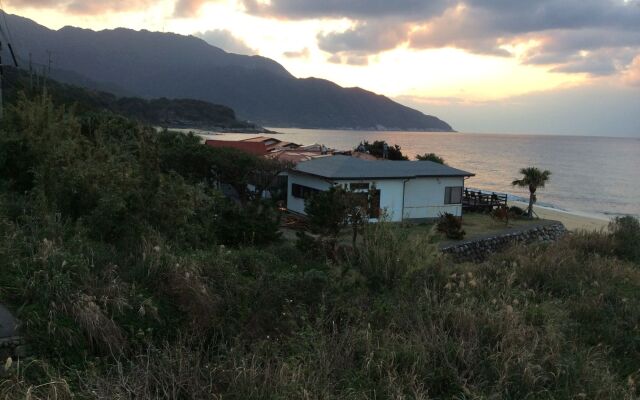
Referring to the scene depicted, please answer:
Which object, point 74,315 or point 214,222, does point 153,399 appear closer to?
point 74,315

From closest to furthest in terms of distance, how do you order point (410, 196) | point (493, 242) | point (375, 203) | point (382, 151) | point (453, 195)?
point (493, 242), point (375, 203), point (410, 196), point (453, 195), point (382, 151)

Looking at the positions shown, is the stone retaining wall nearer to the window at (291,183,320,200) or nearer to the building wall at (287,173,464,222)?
the building wall at (287,173,464,222)

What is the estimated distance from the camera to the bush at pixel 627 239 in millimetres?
13172

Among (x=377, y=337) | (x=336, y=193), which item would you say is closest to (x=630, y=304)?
(x=377, y=337)

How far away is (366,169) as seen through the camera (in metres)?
22.4

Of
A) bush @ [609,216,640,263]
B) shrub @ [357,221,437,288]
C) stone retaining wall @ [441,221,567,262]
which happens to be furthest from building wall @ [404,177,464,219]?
shrub @ [357,221,437,288]

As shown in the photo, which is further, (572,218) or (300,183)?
(572,218)

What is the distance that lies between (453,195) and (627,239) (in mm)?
10904

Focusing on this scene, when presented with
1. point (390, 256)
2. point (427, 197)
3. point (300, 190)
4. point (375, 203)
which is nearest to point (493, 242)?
point (427, 197)

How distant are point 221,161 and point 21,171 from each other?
8.63 m

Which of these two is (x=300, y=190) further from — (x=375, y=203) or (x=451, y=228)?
(x=451, y=228)

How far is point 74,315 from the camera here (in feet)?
17.0

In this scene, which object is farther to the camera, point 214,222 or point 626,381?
point 214,222

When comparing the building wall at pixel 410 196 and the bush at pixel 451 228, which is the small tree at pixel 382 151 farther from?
the bush at pixel 451 228
